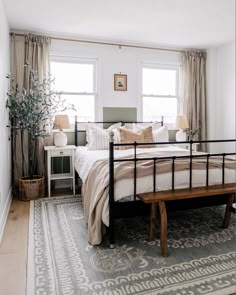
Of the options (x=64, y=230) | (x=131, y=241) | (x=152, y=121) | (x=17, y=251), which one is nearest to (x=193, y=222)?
(x=131, y=241)

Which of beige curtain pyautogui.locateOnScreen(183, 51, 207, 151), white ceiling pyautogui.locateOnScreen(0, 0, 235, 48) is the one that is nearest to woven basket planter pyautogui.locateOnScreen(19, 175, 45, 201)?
white ceiling pyautogui.locateOnScreen(0, 0, 235, 48)

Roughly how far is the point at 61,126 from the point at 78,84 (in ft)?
3.37

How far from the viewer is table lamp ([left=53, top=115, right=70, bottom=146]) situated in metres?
4.05

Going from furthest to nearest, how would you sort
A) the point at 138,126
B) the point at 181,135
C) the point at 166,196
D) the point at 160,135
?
the point at 181,135 → the point at 138,126 → the point at 160,135 → the point at 166,196

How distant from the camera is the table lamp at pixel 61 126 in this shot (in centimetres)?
405

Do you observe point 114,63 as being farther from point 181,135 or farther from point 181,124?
point 181,135

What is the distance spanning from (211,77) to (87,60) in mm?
2539

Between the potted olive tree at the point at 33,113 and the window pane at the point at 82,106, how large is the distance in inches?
6.7

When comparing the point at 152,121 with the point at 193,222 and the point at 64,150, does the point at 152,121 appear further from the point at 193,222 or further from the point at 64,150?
the point at 193,222

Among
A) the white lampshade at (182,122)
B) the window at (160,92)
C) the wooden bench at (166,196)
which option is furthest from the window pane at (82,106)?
the wooden bench at (166,196)

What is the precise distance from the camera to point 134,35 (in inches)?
174

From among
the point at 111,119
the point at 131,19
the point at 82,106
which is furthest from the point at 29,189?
the point at 131,19

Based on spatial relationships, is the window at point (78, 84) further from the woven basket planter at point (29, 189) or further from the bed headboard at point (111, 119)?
the woven basket planter at point (29, 189)

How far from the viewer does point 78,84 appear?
468 centimetres
